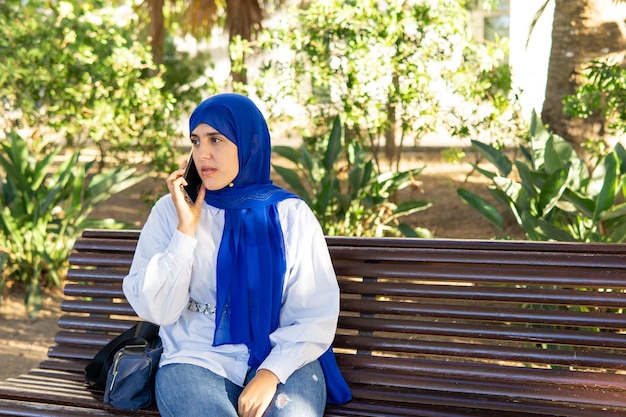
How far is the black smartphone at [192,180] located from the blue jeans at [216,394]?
1.88ft

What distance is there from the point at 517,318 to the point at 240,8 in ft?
33.4

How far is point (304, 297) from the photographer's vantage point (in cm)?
303

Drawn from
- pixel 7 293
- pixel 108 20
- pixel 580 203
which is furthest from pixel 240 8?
pixel 580 203

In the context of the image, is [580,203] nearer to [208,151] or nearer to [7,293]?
[208,151]

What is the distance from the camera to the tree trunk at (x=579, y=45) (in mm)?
7820

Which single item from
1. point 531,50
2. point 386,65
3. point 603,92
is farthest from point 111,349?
point 531,50

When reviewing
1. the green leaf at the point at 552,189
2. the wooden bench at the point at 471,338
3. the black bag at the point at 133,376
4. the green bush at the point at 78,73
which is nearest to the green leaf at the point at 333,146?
the green leaf at the point at 552,189

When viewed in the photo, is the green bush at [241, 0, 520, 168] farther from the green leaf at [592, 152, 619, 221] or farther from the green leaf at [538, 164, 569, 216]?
the green leaf at [592, 152, 619, 221]

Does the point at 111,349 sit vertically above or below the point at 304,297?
below

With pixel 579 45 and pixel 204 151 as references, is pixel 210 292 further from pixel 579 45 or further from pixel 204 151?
pixel 579 45

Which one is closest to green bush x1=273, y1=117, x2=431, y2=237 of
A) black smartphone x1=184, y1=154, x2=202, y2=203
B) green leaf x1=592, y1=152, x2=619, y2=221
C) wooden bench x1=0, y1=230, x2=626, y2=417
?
green leaf x1=592, y1=152, x2=619, y2=221

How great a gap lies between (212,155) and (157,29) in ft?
32.6

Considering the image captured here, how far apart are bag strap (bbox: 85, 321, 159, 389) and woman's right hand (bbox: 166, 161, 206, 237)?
449 mm

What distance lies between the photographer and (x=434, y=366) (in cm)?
327
